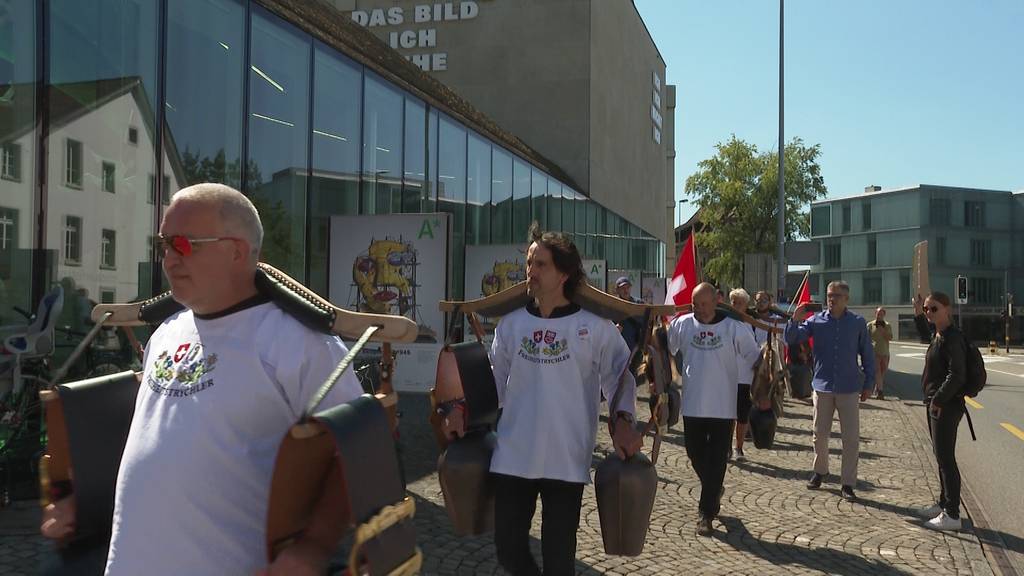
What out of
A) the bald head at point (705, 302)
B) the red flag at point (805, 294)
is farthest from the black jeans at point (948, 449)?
the red flag at point (805, 294)

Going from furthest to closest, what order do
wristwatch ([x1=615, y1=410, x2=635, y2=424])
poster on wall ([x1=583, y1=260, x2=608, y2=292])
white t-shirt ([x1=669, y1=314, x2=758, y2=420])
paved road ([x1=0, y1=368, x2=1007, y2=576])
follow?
poster on wall ([x1=583, y1=260, x2=608, y2=292]) → white t-shirt ([x1=669, y1=314, x2=758, y2=420]) → paved road ([x1=0, y1=368, x2=1007, y2=576]) → wristwatch ([x1=615, y1=410, x2=635, y2=424])

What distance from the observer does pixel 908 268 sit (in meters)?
70.6

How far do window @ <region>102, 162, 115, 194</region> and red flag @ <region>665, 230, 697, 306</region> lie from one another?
5355 millimetres

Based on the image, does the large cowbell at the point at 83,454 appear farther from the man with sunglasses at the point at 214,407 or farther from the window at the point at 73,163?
the window at the point at 73,163

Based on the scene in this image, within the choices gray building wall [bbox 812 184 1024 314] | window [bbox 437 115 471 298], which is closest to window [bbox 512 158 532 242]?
window [bbox 437 115 471 298]

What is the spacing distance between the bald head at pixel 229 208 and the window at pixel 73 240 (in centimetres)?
678

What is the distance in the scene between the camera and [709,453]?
6457 mm

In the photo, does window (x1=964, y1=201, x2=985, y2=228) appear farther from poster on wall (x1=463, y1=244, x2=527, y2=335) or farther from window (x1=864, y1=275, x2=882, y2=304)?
poster on wall (x1=463, y1=244, x2=527, y2=335)

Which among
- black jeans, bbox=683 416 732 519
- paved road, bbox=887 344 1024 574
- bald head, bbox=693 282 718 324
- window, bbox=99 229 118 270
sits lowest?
paved road, bbox=887 344 1024 574

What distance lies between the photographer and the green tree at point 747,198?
42.3 metres

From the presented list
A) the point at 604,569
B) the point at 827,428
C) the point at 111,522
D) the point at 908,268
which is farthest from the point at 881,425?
the point at 908,268

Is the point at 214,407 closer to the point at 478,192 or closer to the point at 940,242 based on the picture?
the point at 478,192

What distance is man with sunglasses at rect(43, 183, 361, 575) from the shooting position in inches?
75.5

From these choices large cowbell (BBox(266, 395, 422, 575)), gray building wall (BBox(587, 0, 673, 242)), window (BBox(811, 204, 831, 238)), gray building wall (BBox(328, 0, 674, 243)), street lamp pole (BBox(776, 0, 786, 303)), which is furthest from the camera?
window (BBox(811, 204, 831, 238))
